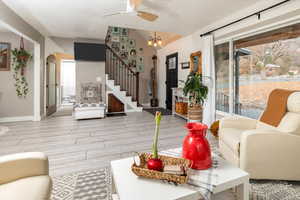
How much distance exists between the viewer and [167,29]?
4465mm

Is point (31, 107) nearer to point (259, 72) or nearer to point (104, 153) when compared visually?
point (104, 153)

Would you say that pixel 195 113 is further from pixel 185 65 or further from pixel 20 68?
pixel 20 68

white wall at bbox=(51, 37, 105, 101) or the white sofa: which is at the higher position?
white wall at bbox=(51, 37, 105, 101)

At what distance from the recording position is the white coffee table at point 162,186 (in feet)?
2.98

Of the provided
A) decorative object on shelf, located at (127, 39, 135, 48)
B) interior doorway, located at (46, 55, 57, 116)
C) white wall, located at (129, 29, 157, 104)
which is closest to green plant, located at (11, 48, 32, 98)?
interior doorway, located at (46, 55, 57, 116)

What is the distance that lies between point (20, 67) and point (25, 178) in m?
4.81

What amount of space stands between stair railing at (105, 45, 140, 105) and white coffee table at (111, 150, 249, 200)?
531cm

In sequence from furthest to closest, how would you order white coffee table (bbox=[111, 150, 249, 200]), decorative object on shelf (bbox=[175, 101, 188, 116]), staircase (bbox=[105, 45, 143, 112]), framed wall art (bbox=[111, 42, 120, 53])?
framed wall art (bbox=[111, 42, 120, 53]) < staircase (bbox=[105, 45, 143, 112]) < decorative object on shelf (bbox=[175, 101, 188, 116]) < white coffee table (bbox=[111, 150, 249, 200])

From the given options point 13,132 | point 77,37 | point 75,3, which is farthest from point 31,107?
point 75,3

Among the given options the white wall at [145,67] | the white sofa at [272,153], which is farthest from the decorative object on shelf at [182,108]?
the white sofa at [272,153]

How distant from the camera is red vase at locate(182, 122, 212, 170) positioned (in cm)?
115

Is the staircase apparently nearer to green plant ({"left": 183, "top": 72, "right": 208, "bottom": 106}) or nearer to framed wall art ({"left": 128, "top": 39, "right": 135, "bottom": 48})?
framed wall art ({"left": 128, "top": 39, "right": 135, "bottom": 48})

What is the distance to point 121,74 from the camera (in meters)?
6.69

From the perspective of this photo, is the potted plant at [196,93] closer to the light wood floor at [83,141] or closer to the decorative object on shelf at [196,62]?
the light wood floor at [83,141]
